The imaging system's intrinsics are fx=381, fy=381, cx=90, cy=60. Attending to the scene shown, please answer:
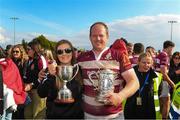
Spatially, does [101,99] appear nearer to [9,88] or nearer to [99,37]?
[99,37]

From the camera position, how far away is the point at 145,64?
234 inches

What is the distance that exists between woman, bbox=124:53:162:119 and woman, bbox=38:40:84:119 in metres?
2.09

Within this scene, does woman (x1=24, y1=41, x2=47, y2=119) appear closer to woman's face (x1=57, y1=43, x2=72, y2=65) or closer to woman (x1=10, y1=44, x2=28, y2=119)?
woman (x1=10, y1=44, x2=28, y2=119)

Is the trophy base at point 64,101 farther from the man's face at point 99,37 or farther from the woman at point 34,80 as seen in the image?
the woman at point 34,80

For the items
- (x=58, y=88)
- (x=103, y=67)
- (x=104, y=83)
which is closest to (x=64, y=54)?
(x=58, y=88)

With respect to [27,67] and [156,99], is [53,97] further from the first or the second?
[27,67]

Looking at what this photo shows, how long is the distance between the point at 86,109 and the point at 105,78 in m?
0.49

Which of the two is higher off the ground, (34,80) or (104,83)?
(104,83)

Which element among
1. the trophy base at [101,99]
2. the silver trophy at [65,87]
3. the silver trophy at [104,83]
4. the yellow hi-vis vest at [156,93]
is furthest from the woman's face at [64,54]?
the yellow hi-vis vest at [156,93]

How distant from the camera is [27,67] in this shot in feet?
26.3

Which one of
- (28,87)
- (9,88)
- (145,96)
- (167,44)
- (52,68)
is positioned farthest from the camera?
(167,44)

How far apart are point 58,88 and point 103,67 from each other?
53 cm

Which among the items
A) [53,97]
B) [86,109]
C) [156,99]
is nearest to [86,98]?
[86,109]

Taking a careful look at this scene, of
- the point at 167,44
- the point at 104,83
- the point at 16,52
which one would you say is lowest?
the point at 104,83
